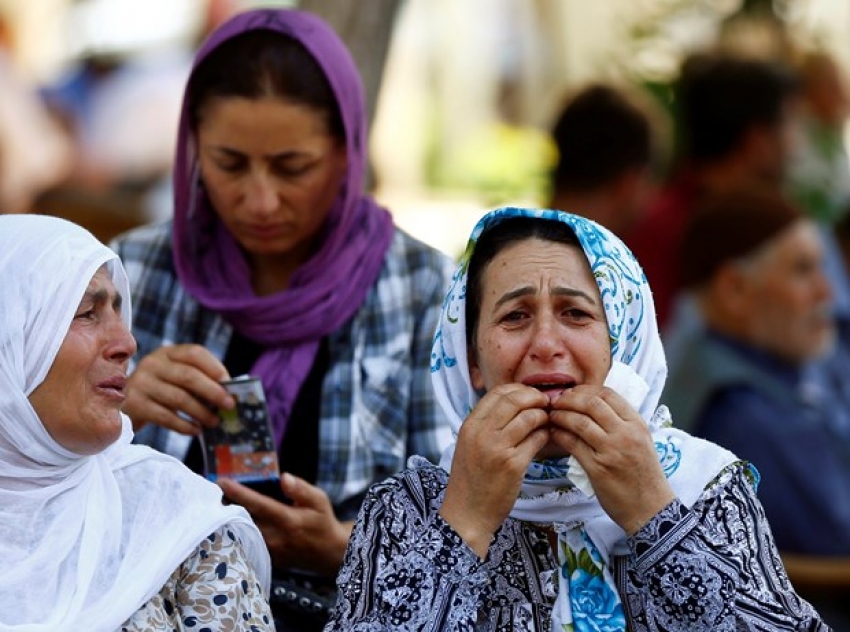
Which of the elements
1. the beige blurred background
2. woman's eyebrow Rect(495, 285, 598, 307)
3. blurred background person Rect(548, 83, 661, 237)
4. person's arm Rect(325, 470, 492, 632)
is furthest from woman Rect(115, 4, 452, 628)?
the beige blurred background

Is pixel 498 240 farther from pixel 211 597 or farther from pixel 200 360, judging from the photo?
pixel 211 597

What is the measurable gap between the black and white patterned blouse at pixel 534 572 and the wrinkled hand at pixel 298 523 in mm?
376

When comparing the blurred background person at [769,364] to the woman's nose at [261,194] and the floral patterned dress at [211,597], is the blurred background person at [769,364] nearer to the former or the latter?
the woman's nose at [261,194]

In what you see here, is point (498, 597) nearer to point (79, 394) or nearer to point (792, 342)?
point (79, 394)

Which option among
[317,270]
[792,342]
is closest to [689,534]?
[317,270]

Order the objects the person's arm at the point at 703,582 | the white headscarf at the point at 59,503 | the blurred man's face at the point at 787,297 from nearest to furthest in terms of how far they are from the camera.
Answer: the person's arm at the point at 703,582
the white headscarf at the point at 59,503
the blurred man's face at the point at 787,297

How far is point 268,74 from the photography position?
4.14 m

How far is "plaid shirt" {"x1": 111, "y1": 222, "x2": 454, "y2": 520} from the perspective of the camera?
4.06m

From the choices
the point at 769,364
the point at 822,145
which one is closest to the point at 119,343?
the point at 769,364

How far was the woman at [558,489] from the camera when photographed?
3.21 metres

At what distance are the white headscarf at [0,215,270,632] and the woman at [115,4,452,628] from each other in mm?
513

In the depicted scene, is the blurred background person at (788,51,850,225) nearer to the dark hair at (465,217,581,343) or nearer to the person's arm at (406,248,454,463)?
the person's arm at (406,248,454,463)

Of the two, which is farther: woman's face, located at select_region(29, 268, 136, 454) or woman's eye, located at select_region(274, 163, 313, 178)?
woman's eye, located at select_region(274, 163, 313, 178)

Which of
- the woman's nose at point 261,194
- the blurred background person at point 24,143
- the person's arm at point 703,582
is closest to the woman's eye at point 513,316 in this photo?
the person's arm at point 703,582
